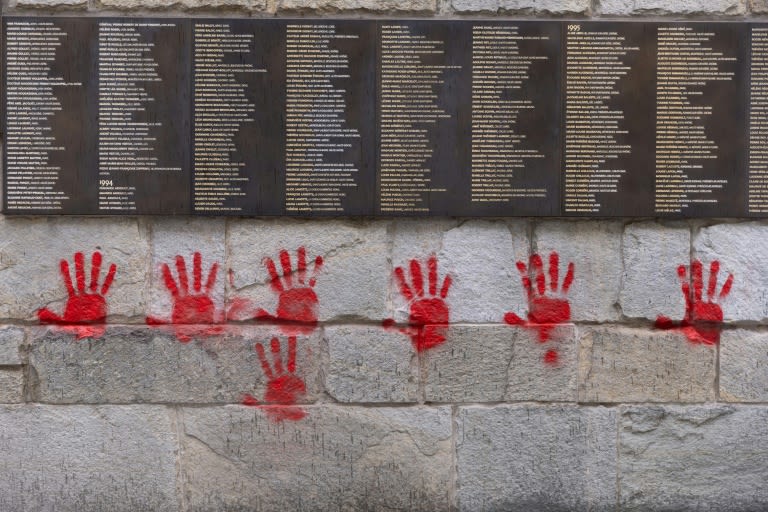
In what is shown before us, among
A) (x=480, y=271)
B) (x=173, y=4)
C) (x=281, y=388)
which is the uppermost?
(x=173, y=4)

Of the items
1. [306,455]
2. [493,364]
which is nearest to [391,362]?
[493,364]

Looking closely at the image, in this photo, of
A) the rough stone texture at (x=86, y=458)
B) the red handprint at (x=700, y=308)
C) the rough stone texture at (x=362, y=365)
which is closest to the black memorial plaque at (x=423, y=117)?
the rough stone texture at (x=362, y=365)

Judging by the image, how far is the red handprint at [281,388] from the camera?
4.04 metres

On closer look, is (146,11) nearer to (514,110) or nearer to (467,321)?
(514,110)

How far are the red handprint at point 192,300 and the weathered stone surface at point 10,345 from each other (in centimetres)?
73

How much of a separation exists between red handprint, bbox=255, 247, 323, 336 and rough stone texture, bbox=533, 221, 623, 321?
1.34m

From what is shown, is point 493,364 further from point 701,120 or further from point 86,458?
point 86,458

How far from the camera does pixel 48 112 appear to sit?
13.1 feet

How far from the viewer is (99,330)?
4039mm

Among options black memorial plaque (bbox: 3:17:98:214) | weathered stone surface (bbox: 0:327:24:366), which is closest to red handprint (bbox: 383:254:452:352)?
black memorial plaque (bbox: 3:17:98:214)

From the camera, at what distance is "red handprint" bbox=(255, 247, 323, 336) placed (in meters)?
4.06

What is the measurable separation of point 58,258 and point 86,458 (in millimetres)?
1158

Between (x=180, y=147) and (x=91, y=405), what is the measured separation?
1.57 metres

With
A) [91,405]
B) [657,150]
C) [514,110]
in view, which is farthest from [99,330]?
[657,150]
